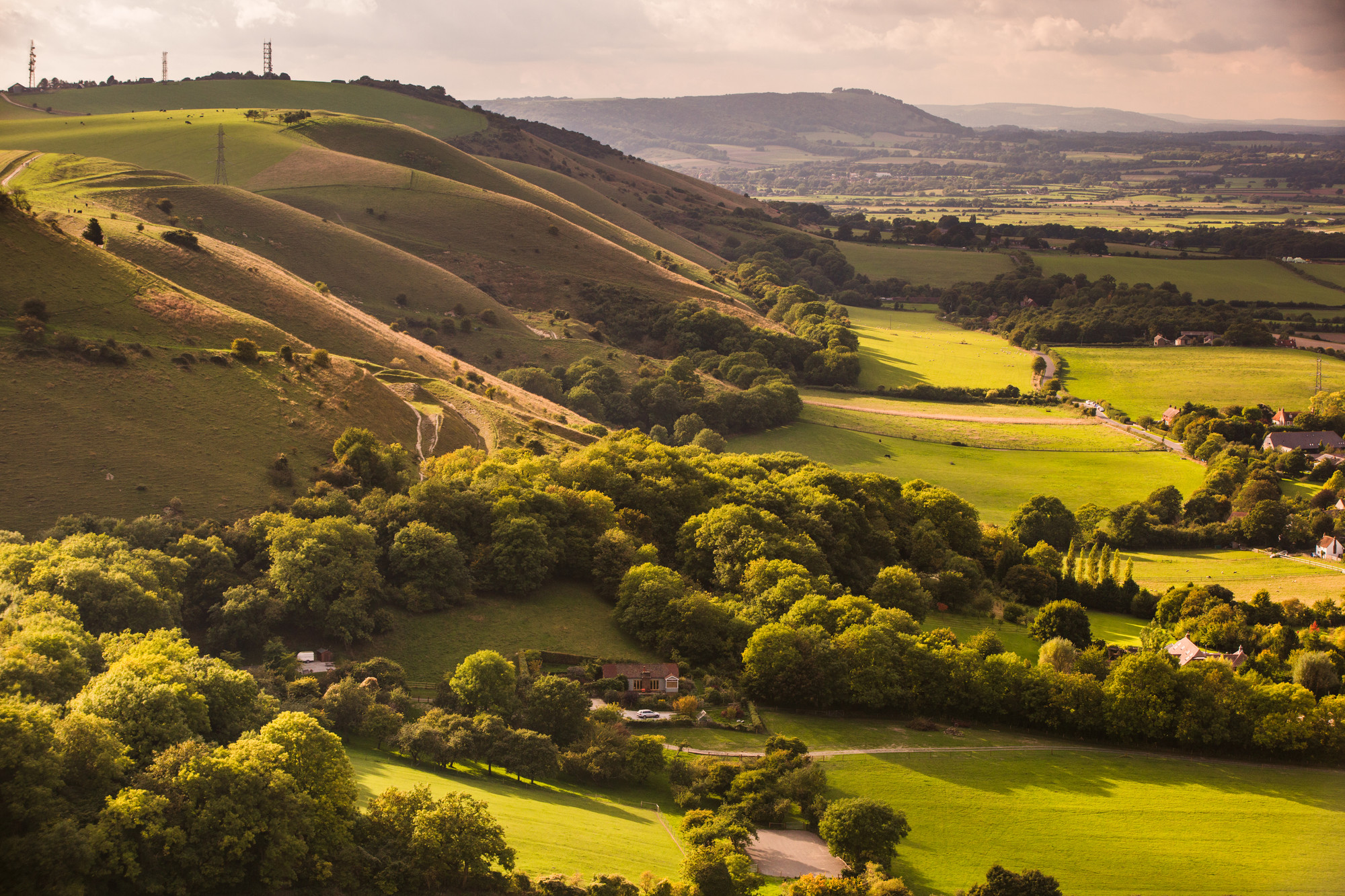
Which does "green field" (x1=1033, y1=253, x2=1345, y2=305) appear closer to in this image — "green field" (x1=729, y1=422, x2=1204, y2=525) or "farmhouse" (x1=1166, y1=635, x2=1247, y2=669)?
"green field" (x1=729, y1=422, x2=1204, y2=525)

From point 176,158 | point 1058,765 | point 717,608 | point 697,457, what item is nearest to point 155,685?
point 717,608

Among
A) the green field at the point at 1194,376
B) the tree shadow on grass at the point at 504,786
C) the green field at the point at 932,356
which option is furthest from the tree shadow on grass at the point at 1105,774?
the green field at the point at 932,356

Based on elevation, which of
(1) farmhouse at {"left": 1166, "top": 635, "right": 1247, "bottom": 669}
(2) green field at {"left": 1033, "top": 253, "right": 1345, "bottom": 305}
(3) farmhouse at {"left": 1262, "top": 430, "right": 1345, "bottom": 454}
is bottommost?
(1) farmhouse at {"left": 1166, "top": 635, "right": 1247, "bottom": 669}

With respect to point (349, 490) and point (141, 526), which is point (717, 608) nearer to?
point (349, 490)

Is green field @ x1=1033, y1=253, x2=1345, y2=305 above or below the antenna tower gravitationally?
below

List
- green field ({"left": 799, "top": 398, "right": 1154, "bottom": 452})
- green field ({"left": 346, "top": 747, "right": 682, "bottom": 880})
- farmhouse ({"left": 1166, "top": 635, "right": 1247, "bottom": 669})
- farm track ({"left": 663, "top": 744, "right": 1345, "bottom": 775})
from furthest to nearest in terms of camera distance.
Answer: green field ({"left": 799, "top": 398, "right": 1154, "bottom": 452}) < farmhouse ({"left": 1166, "top": 635, "right": 1247, "bottom": 669}) < farm track ({"left": 663, "top": 744, "right": 1345, "bottom": 775}) < green field ({"left": 346, "top": 747, "right": 682, "bottom": 880})

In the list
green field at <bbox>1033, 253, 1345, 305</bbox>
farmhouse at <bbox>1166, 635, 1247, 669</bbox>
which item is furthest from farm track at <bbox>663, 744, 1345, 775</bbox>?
green field at <bbox>1033, 253, 1345, 305</bbox>

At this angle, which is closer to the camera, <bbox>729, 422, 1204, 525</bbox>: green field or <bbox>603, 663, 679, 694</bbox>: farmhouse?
<bbox>603, 663, 679, 694</bbox>: farmhouse

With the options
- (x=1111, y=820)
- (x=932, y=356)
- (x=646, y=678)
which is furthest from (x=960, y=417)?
(x=1111, y=820)
